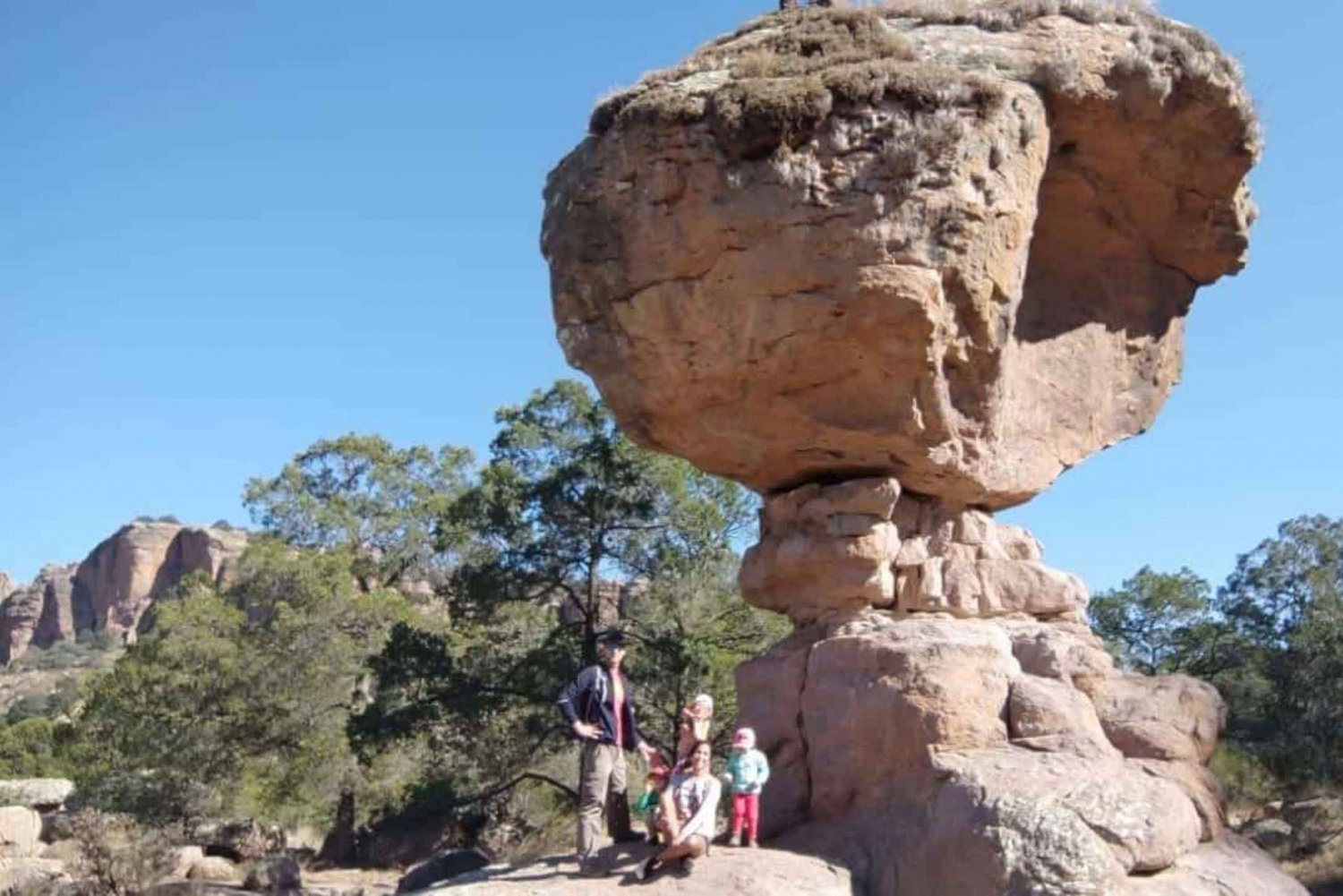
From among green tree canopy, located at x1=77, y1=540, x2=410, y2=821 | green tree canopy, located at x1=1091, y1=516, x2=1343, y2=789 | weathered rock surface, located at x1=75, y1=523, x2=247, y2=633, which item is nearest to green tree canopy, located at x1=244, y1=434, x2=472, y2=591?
green tree canopy, located at x1=77, y1=540, x2=410, y2=821

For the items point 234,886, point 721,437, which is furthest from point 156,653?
point 721,437

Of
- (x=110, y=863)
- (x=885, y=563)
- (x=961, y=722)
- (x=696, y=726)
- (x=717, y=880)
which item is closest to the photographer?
(x=717, y=880)

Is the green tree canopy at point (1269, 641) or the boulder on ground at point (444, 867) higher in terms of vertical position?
the green tree canopy at point (1269, 641)

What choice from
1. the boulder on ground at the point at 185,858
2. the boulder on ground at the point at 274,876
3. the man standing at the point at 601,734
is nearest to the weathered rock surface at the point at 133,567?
the boulder on ground at the point at 185,858

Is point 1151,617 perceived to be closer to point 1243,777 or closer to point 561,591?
point 1243,777

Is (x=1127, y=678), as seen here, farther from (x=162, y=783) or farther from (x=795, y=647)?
(x=162, y=783)

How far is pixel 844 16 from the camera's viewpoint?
9055mm

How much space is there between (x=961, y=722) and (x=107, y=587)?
305 ft

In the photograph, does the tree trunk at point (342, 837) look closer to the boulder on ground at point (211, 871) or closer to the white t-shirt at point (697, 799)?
the boulder on ground at point (211, 871)

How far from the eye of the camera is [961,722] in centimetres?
780

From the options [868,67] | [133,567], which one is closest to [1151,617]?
[868,67]

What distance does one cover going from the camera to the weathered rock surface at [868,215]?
8156mm

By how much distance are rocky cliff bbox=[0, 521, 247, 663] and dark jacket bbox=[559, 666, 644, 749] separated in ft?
263

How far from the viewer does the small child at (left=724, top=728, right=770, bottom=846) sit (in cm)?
760
